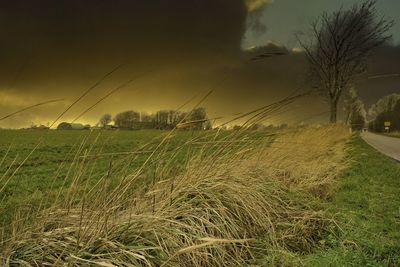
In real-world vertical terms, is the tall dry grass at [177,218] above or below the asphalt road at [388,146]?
above

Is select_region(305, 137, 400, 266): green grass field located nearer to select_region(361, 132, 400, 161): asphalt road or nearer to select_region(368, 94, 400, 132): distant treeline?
select_region(361, 132, 400, 161): asphalt road

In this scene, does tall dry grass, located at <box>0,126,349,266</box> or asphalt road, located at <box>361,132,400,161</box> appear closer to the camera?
tall dry grass, located at <box>0,126,349,266</box>

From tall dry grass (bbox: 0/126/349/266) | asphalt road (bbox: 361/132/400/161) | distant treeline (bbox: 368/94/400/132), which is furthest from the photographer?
distant treeline (bbox: 368/94/400/132)

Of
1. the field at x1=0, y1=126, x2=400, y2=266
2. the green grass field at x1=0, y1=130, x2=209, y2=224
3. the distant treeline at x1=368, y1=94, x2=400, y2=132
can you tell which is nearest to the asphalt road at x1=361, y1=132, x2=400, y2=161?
the field at x1=0, y1=126, x2=400, y2=266

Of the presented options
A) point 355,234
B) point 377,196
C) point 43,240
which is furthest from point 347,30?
point 43,240

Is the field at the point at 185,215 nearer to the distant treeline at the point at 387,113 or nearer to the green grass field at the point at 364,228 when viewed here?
the green grass field at the point at 364,228

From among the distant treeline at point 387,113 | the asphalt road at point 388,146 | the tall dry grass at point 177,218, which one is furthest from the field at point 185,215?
the distant treeline at point 387,113

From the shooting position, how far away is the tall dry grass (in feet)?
7.55

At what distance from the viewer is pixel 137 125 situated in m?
3.50

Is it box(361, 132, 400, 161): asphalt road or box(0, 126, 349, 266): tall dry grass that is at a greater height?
box(0, 126, 349, 266): tall dry grass

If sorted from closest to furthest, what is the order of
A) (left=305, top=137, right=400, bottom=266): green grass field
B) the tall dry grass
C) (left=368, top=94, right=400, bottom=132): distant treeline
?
the tall dry grass
(left=305, top=137, right=400, bottom=266): green grass field
(left=368, top=94, right=400, bottom=132): distant treeline

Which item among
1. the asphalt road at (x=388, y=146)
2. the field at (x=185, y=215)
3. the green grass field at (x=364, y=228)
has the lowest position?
the asphalt road at (x=388, y=146)

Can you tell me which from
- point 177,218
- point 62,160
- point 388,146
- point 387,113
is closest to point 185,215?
point 177,218

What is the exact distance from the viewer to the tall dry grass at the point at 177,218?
2.30m
